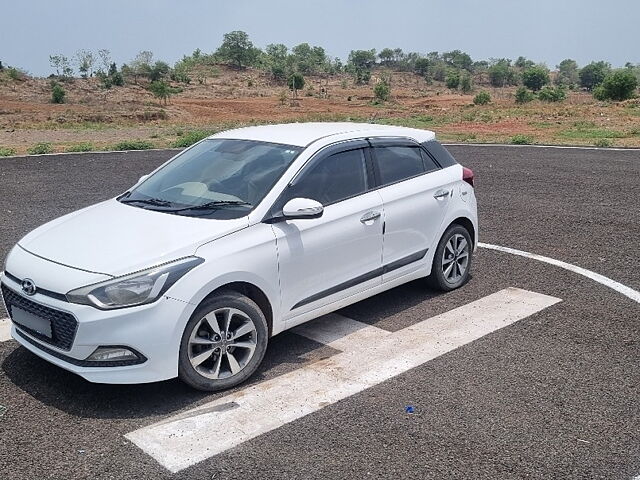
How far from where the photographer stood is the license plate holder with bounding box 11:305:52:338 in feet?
14.4

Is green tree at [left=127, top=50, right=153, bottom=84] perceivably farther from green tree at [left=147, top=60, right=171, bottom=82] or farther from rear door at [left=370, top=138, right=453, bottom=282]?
rear door at [left=370, top=138, right=453, bottom=282]

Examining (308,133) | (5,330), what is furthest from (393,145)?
(5,330)

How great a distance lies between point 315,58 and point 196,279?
454 ft

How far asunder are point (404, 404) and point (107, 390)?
1991 millimetres

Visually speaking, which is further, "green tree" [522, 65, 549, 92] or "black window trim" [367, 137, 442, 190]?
"green tree" [522, 65, 549, 92]

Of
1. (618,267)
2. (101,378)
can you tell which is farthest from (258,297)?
(618,267)

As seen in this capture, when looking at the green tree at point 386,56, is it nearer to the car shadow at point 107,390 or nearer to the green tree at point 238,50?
the green tree at point 238,50

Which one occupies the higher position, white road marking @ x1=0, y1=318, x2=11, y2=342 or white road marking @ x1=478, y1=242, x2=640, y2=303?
white road marking @ x1=478, y1=242, x2=640, y2=303

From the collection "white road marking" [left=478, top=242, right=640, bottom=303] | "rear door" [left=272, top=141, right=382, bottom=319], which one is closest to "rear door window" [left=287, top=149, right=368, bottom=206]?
"rear door" [left=272, top=141, right=382, bottom=319]

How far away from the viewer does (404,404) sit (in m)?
4.44

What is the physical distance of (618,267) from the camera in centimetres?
748

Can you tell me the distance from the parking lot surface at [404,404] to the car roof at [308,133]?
5.13ft

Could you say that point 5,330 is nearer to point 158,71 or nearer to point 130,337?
point 130,337

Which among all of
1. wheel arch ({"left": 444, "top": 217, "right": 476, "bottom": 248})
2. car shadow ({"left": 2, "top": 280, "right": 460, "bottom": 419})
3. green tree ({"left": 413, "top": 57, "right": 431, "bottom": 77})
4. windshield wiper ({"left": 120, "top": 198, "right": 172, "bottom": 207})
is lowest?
car shadow ({"left": 2, "top": 280, "right": 460, "bottom": 419})
